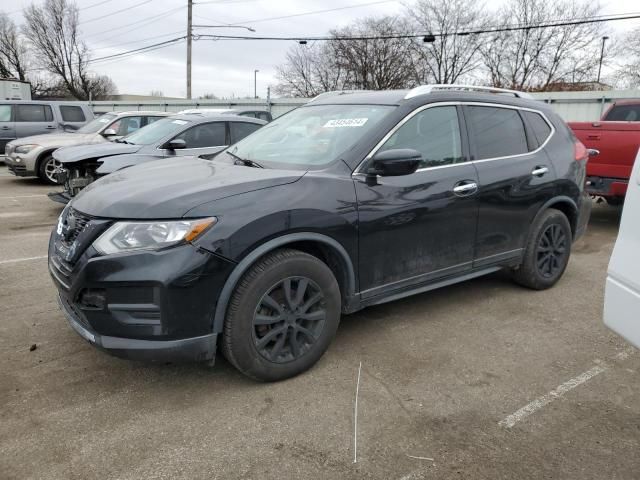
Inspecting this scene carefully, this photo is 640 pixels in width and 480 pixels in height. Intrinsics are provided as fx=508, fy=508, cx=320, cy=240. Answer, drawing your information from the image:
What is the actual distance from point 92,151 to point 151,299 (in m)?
5.86

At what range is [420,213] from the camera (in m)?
3.51

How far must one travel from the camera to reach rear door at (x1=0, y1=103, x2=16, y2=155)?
13.6 metres

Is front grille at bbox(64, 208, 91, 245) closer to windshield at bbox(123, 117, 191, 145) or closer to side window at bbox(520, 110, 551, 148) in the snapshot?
side window at bbox(520, 110, 551, 148)

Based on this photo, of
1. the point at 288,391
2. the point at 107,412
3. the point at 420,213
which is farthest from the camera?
the point at 420,213

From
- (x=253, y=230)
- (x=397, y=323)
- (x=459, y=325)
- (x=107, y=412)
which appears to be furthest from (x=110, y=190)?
(x=459, y=325)

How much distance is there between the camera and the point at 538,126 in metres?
4.54

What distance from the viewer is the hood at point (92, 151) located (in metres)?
7.43

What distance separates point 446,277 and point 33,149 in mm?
10414

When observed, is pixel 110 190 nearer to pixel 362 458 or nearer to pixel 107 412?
pixel 107 412

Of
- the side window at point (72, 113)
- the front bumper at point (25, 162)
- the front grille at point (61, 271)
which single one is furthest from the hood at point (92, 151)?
the side window at point (72, 113)

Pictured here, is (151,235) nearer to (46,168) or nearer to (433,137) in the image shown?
(433,137)

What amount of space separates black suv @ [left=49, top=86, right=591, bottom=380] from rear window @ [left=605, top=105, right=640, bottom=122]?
574 cm

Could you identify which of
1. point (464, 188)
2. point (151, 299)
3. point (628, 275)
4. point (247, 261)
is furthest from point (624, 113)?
point (151, 299)

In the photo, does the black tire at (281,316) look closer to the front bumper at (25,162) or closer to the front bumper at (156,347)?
the front bumper at (156,347)
